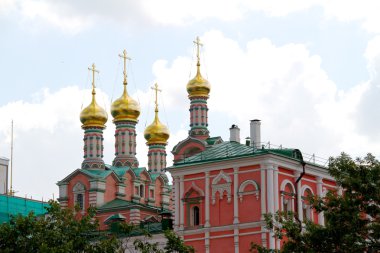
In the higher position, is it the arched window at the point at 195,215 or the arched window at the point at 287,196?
the arched window at the point at 287,196

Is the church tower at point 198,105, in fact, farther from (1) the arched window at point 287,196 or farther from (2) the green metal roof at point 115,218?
(1) the arched window at point 287,196

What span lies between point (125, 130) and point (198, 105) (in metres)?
7.09

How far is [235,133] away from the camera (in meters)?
58.0

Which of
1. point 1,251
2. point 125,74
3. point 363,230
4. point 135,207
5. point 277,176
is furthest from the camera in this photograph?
point 125,74

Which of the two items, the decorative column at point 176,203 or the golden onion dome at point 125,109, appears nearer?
the decorative column at point 176,203

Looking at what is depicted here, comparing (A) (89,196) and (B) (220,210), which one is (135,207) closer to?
(A) (89,196)

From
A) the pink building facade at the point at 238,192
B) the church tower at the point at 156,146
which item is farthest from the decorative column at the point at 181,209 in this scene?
the church tower at the point at 156,146

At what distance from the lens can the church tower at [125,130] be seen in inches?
3149

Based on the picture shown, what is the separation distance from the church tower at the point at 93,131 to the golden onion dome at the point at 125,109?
1.18m

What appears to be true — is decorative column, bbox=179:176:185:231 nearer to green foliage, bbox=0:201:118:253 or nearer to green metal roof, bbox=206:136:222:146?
green foliage, bbox=0:201:118:253

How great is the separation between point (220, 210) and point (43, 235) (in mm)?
13467

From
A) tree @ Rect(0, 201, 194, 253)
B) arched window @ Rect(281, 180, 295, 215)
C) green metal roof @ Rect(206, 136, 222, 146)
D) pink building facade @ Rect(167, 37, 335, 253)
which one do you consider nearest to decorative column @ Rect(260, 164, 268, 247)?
pink building facade @ Rect(167, 37, 335, 253)

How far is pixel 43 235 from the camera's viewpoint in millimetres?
41250

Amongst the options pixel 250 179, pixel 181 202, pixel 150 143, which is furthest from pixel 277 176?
pixel 150 143
